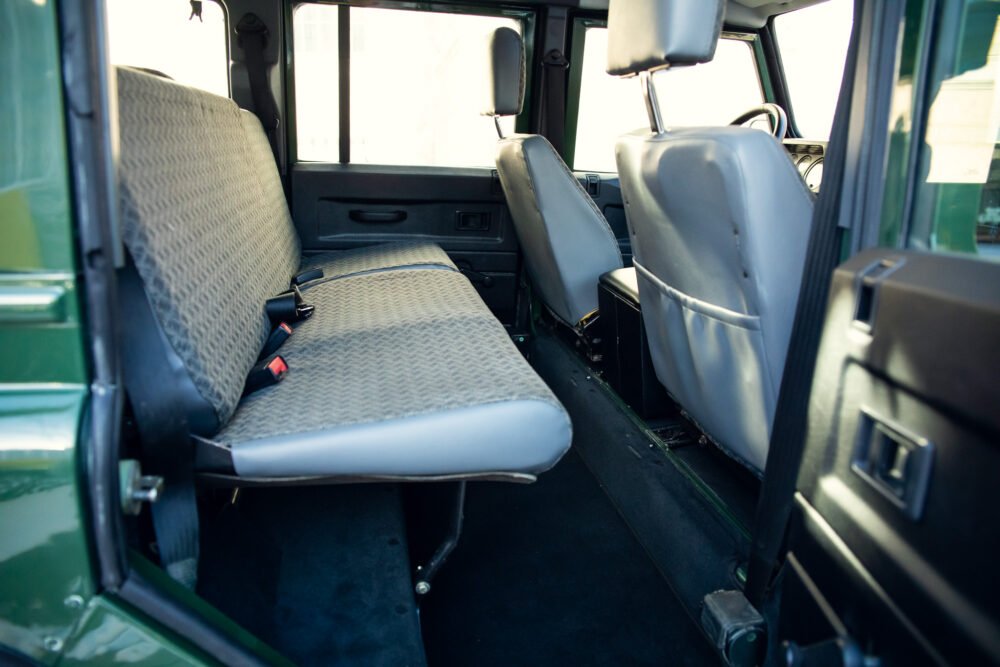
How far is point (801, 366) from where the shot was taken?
44.2 inches

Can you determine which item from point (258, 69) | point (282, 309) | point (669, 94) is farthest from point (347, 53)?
point (282, 309)

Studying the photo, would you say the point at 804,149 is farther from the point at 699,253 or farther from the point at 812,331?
the point at 812,331

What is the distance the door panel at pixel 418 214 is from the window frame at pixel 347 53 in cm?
5

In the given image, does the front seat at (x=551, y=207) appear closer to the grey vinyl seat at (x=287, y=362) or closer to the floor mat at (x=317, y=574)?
the grey vinyl seat at (x=287, y=362)

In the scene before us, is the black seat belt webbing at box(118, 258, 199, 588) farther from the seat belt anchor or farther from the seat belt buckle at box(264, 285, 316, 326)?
the seat belt buckle at box(264, 285, 316, 326)

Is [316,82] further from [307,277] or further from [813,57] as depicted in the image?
[813,57]

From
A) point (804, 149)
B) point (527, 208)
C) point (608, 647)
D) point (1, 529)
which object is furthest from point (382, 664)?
point (804, 149)

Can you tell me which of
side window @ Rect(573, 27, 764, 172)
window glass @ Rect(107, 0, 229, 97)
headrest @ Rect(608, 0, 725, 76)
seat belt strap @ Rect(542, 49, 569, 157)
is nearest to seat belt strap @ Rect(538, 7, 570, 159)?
seat belt strap @ Rect(542, 49, 569, 157)

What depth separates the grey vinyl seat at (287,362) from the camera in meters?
1.17

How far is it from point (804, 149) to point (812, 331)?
2.10 meters

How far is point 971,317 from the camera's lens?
2.08 ft

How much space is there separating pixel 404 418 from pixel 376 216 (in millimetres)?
2061

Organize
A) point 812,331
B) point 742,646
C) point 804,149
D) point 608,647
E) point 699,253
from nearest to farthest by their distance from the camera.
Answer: point 812,331 → point 742,646 → point 699,253 → point 608,647 → point 804,149

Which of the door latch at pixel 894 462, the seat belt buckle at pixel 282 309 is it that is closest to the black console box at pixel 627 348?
the seat belt buckle at pixel 282 309
